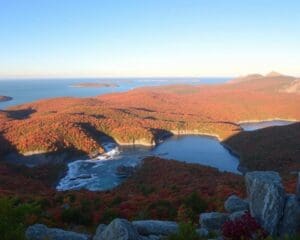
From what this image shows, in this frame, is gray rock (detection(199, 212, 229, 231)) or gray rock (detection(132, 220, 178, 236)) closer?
gray rock (detection(132, 220, 178, 236))

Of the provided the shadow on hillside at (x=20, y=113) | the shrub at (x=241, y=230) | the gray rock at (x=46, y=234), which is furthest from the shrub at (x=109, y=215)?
the shadow on hillside at (x=20, y=113)

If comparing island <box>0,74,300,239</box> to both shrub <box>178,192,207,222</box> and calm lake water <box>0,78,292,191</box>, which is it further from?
calm lake water <box>0,78,292,191</box>

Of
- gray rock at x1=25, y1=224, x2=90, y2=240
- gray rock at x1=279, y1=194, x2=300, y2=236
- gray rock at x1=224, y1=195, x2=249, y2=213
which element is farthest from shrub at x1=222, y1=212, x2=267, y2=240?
gray rock at x1=25, y1=224, x2=90, y2=240

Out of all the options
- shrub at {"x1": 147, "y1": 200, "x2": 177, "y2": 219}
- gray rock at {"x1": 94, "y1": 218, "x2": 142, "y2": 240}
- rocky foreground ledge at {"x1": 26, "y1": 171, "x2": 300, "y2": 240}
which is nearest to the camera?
gray rock at {"x1": 94, "y1": 218, "x2": 142, "y2": 240}

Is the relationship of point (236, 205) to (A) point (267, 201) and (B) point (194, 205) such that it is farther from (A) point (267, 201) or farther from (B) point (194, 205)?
(B) point (194, 205)

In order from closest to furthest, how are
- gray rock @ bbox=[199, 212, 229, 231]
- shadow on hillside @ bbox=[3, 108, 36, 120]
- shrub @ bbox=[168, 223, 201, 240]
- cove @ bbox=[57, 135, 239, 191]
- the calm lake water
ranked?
shrub @ bbox=[168, 223, 201, 240], gray rock @ bbox=[199, 212, 229, 231], cove @ bbox=[57, 135, 239, 191], the calm lake water, shadow on hillside @ bbox=[3, 108, 36, 120]

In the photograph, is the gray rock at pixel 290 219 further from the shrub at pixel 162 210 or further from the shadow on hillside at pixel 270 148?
the shadow on hillside at pixel 270 148

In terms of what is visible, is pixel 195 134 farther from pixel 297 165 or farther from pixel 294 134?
pixel 297 165

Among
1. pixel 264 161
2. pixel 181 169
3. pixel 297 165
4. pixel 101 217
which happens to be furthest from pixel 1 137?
pixel 101 217
